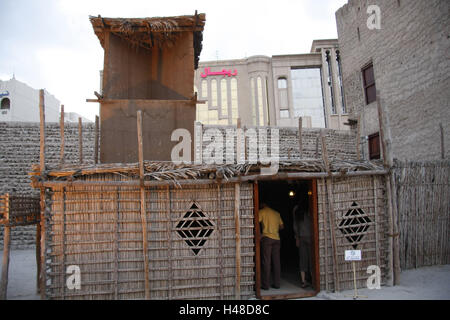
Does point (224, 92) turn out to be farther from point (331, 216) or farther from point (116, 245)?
point (116, 245)

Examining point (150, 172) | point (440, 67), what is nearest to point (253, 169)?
point (150, 172)

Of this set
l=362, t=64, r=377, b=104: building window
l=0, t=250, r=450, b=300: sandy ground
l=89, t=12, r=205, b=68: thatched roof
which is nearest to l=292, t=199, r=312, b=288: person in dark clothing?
l=0, t=250, r=450, b=300: sandy ground

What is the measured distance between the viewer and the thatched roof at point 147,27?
7035mm

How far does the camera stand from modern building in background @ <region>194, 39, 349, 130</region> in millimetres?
25094

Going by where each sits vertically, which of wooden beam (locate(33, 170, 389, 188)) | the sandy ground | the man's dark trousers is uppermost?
wooden beam (locate(33, 170, 389, 188))

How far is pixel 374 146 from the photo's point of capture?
11773 mm

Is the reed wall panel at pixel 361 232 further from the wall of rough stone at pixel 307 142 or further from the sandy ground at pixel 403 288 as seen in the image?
the wall of rough stone at pixel 307 142

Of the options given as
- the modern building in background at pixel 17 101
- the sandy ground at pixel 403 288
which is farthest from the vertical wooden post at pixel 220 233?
the modern building in background at pixel 17 101

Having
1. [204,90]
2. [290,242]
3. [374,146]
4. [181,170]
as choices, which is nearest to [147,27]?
[181,170]

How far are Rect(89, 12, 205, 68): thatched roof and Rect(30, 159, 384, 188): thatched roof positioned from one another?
12.2 ft

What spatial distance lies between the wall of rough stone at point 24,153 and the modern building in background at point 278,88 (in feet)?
49.1

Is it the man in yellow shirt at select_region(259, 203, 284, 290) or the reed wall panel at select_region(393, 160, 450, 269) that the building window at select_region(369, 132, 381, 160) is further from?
the man in yellow shirt at select_region(259, 203, 284, 290)

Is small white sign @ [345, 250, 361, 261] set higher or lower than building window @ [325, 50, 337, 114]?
lower

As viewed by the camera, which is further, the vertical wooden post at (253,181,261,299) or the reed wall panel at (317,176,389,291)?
the reed wall panel at (317,176,389,291)
